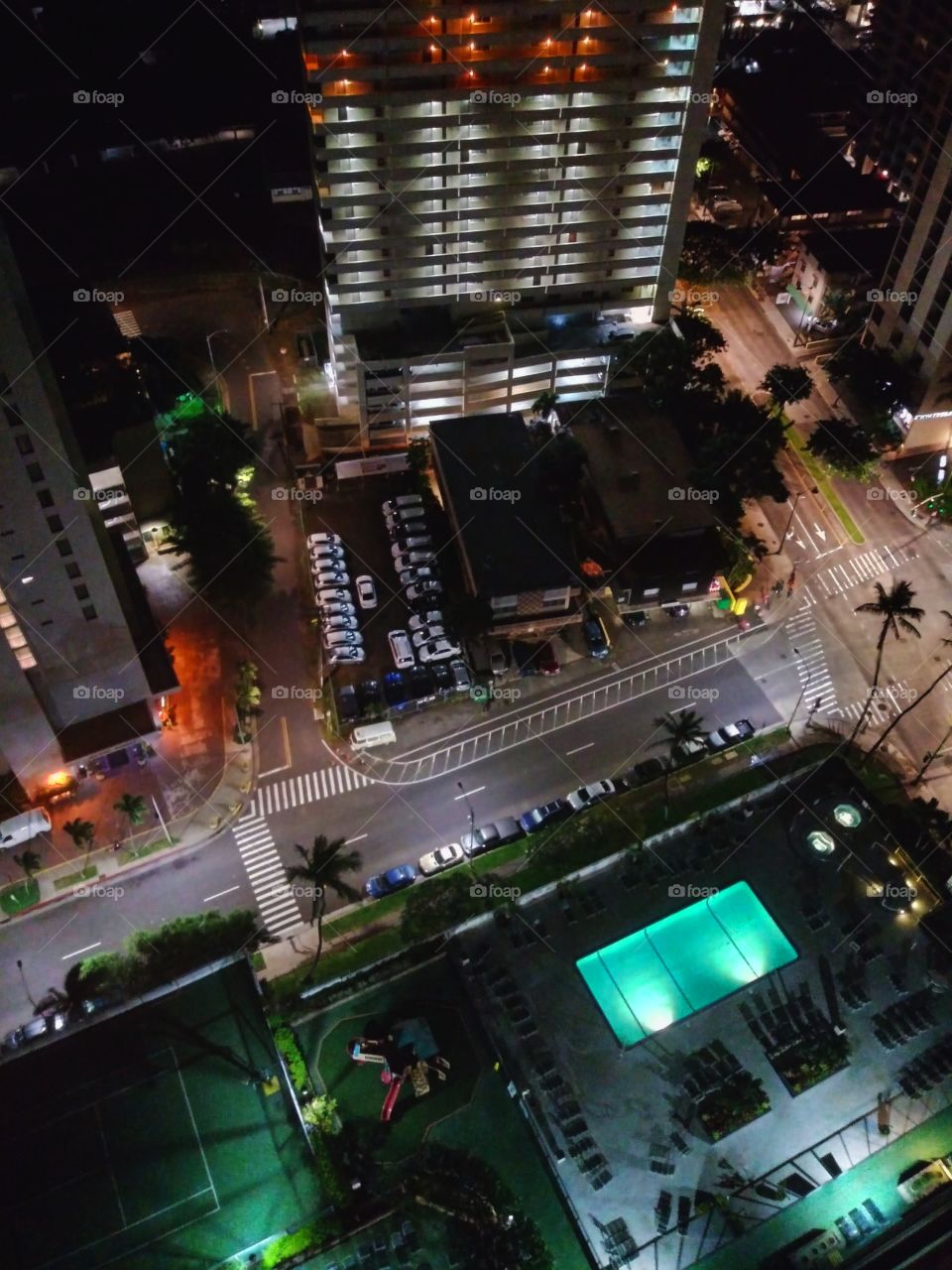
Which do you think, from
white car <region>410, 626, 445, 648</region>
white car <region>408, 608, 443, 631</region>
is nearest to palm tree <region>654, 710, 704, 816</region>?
white car <region>410, 626, 445, 648</region>

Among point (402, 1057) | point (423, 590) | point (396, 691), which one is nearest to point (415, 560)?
point (423, 590)

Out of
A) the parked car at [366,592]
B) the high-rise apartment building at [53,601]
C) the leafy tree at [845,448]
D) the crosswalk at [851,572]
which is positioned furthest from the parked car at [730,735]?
the high-rise apartment building at [53,601]

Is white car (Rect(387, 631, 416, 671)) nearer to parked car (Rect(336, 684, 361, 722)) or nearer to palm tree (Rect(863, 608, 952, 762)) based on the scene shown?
parked car (Rect(336, 684, 361, 722))

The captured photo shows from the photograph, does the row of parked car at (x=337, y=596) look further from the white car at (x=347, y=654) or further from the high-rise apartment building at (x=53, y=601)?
the high-rise apartment building at (x=53, y=601)

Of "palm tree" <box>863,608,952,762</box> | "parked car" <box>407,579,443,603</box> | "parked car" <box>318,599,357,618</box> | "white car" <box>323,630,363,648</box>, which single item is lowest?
"palm tree" <box>863,608,952,762</box>

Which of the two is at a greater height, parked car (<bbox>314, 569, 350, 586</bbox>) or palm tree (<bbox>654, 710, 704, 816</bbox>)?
parked car (<bbox>314, 569, 350, 586</bbox>)

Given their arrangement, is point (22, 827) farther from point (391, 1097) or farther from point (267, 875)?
A: point (391, 1097)
